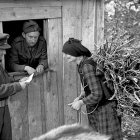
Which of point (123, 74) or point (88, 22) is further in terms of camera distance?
point (88, 22)

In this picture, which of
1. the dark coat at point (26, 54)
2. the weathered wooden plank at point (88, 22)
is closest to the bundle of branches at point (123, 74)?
the weathered wooden plank at point (88, 22)

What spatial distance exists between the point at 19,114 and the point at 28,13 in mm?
1492

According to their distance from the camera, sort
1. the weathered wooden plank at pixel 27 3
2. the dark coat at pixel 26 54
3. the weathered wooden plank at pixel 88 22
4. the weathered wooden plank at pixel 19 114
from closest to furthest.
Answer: the weathered wooden plank at pixel 27 3 → the weathered wooden plank at pixel 19 114 → the dark coat at pixel 26 54 → the weathered wooden plank at pixel 88 22

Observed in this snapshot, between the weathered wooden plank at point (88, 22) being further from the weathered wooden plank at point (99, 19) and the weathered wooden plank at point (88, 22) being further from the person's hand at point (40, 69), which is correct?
the person's hand at point (40, 69)

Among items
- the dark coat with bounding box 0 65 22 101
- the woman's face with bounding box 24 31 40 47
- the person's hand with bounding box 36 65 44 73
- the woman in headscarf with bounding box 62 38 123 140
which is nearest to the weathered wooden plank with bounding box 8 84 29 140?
the person's hand with bounding box 36 65 44 73

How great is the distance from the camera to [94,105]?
4.04 metres

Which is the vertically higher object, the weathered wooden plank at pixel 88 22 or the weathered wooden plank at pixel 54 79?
the weathered wooden plank at pixel 88 22

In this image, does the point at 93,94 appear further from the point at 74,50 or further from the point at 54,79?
the point at 54,79

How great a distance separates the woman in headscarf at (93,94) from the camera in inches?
151

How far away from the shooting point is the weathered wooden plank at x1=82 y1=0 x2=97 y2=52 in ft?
16.3

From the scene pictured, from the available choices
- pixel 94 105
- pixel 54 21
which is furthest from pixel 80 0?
pixel 94 105

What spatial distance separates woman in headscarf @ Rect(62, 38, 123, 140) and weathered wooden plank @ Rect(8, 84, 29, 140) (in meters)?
0.97

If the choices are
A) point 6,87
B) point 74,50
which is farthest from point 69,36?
point 6,87

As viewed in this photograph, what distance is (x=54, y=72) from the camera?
4906 millimetres
